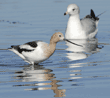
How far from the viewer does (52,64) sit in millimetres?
10492

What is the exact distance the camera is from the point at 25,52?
1029 centimetres

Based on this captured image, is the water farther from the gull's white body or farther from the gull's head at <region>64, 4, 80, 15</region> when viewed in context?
the gull's head at <region>64, 4, 80, 15</region>

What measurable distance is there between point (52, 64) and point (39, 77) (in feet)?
5.27

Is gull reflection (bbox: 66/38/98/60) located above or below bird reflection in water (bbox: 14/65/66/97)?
above

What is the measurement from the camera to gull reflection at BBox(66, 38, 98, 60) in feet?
37.8

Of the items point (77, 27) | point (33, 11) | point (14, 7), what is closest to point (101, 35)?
point (77, 27)

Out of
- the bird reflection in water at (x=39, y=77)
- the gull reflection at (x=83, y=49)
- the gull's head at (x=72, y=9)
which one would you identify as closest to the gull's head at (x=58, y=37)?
the bird reflection in water at (x=39, y=77)

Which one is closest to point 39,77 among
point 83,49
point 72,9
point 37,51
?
point 37,51

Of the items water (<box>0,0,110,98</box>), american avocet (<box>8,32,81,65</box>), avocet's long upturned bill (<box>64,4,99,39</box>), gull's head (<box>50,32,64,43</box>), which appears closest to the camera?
water (<box>0,0,110,98</box>)

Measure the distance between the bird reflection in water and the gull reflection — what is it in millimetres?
1645

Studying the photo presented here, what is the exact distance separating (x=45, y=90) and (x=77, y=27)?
760 cm

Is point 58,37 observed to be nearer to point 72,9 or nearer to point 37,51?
point 37,51

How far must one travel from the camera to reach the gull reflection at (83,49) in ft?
37.8

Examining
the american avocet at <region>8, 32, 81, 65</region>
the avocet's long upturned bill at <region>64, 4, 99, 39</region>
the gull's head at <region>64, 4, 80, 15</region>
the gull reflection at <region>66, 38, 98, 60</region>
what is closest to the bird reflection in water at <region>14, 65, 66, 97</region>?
the american avocet at <region>8, 32, 81, 65</region>
